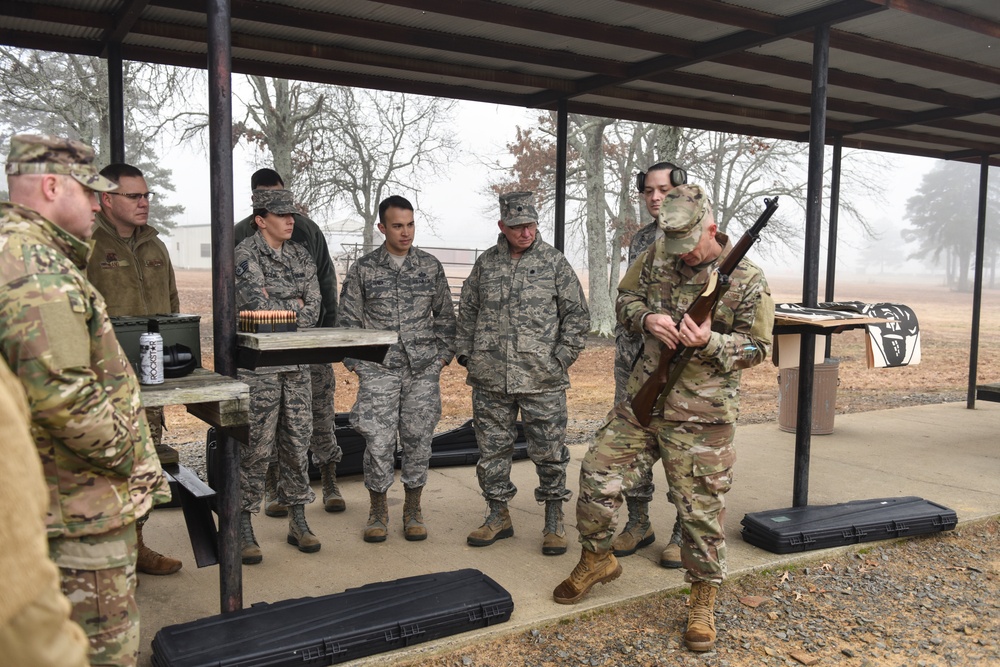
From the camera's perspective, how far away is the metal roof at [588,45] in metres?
4.47

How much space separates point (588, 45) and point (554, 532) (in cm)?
307

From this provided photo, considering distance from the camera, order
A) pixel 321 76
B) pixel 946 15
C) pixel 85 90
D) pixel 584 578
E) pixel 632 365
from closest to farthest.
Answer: pixel 584 578
pixel 632 365
pixel 946 15
pixel 321 76
pixel 85 90

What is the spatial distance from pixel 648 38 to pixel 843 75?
72.8 inches

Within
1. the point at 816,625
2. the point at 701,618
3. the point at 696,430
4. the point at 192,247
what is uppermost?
the point at 192,247

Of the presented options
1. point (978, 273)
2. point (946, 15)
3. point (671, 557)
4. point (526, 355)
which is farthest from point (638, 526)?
point (978, 273)

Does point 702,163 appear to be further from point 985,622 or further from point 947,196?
point 947,196

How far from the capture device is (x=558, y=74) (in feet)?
18.7

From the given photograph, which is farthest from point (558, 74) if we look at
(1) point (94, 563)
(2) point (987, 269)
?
(2) point (987, 269)

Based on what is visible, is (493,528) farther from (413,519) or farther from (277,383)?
(277,383)

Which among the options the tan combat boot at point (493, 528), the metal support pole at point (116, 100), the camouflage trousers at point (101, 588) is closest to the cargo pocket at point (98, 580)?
the camouflage trousers at point (101, 588)

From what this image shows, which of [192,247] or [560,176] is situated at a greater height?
[192,247]

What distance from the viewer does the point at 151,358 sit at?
2.86m

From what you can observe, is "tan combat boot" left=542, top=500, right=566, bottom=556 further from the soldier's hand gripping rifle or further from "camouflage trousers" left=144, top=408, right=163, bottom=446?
"camouflage trousers" left=144, top=408, right=163, bottom=446

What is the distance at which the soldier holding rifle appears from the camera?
3.48 m
